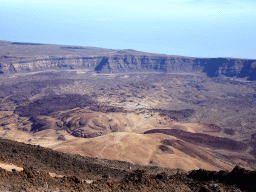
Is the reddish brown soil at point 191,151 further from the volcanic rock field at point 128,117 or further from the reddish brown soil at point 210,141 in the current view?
the reddish brown soil at point 210,141

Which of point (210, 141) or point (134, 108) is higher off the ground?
point (210, 141)

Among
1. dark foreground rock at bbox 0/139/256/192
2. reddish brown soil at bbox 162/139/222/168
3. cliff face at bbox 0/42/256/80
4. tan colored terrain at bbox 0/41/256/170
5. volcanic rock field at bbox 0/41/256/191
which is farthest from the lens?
cliff face at bbox 0/42/256/80

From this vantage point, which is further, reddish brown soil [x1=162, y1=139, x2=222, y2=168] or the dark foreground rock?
reddish brown soil [x1=162, y1=139, x2=222, y2=168]

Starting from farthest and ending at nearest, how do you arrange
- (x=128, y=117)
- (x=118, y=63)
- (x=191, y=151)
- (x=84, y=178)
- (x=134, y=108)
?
(x=118, y=63) < (x=134, y=108) < (x=128, y=117) < (x=191, y=151) < (x=84, y=178)

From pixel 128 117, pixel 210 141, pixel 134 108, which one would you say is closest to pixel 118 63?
pixel 134 108

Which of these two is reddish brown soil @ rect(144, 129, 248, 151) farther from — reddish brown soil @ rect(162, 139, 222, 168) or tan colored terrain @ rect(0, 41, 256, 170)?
reddish brown soil @ rect(162, 139, 222, 168)

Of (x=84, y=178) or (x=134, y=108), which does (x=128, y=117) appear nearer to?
(x=134, y=108)

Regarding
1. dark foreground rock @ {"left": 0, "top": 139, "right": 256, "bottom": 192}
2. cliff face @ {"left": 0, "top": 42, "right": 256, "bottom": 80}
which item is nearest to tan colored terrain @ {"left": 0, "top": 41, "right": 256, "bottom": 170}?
cliff face @ {"left": 0, "top": 42, "right": 256, "bottom": 80}

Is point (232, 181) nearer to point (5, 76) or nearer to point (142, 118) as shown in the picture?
point (142, 118)

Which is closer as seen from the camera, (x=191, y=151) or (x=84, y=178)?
(x=84, y=178)
